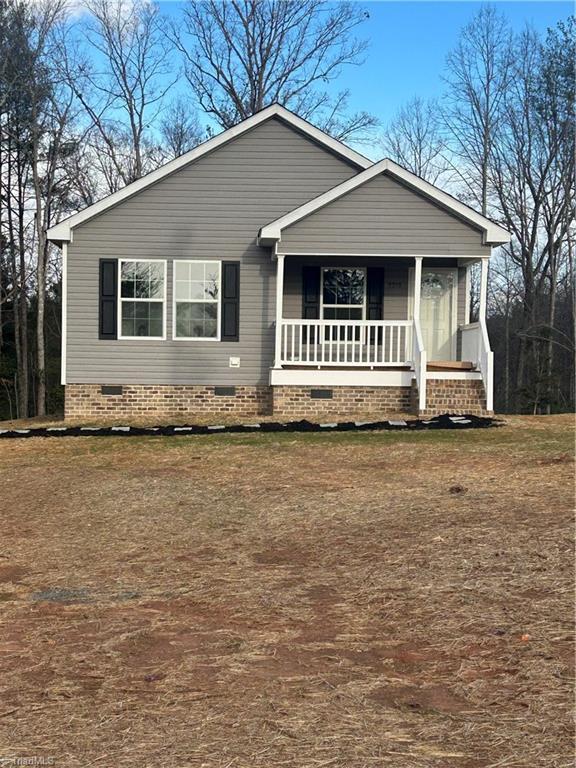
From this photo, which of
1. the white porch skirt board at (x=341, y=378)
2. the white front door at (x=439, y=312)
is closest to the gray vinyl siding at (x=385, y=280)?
the white front door at (x=439, y=312)

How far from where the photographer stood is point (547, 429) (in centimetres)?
1241

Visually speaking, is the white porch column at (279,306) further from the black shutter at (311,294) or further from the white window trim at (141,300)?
the white window trim at (141,300)

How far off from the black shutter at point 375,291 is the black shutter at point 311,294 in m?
1.09

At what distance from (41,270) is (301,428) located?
16846 millimetres

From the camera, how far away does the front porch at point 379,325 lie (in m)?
14.5

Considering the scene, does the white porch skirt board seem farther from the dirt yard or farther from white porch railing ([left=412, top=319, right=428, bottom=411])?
the dirt yard

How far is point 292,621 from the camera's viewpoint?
4070 millimetres

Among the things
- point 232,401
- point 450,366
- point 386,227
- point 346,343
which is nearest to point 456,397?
point 450,366

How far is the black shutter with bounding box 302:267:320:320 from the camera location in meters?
16.0

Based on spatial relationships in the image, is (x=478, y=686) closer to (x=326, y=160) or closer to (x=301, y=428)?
(x=301, y=428)

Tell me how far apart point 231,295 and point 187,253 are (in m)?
1.22

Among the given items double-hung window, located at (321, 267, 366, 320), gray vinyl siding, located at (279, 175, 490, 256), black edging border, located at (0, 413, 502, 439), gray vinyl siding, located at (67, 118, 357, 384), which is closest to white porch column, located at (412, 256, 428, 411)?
gray vinyl siding, located at (279, 175, 490, 256)

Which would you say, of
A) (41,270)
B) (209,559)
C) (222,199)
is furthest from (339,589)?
(41,270)

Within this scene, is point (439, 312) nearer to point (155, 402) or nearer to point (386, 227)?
point (386, 227)
